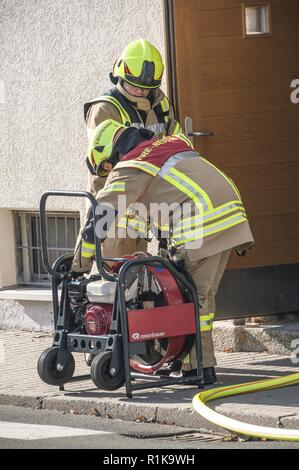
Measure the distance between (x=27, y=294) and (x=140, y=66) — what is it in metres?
3.14

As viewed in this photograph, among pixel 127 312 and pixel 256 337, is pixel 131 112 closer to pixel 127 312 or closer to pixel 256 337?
pixel 127 312

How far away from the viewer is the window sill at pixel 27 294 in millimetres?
11429

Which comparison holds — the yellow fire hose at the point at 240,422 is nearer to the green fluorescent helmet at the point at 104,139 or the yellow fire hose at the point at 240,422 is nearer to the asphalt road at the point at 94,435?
the asphalt road at the point at 94,435

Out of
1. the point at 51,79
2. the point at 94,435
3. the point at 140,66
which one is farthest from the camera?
the point at 51,79

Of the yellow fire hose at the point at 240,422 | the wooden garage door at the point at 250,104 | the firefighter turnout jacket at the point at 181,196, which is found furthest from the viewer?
the wooden garage door at the point at 250,104

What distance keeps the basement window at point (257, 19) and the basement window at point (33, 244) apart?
2.64m

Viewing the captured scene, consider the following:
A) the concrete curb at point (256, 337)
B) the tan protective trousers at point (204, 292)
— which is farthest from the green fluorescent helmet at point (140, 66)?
the concrete curb at point (256, 337)

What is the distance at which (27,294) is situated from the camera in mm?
11578

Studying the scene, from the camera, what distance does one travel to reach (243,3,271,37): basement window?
1012cm

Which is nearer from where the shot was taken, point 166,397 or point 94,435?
point 94,435

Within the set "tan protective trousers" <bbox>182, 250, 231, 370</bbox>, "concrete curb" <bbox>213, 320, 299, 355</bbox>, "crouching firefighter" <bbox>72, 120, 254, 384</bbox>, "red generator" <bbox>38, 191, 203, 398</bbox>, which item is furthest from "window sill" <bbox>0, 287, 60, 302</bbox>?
"tan protective trousers" <bbox>182, 250, 231, 370</bbox>

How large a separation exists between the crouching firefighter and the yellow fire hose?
49cm

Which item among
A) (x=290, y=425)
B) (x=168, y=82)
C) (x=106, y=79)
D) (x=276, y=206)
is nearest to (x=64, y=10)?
(x=106, y=79)

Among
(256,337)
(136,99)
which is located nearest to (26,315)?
(256,337)
